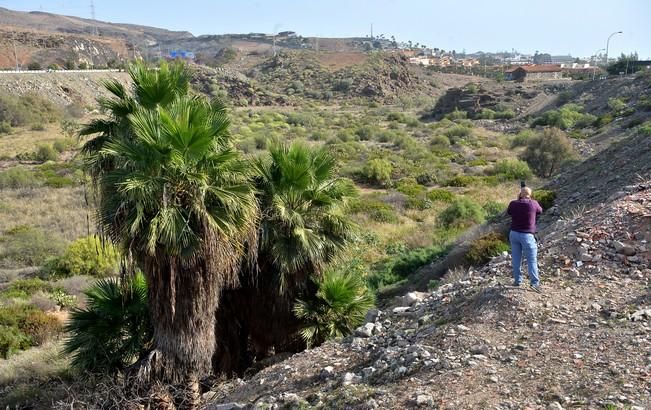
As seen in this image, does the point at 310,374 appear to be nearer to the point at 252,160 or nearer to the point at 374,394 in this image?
the point at 374,394

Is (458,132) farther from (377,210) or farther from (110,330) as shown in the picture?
(110,330)

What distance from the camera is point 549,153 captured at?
29.4 metres

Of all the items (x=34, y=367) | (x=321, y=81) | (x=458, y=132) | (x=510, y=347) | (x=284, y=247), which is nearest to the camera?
(x=510, y=347)

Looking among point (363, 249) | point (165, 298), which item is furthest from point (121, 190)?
point (363, 249)

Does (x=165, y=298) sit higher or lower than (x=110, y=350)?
higher

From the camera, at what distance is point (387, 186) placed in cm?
2930

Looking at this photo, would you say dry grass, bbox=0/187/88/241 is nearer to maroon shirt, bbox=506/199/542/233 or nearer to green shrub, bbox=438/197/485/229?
green shrub, bbox=438/197/485/229

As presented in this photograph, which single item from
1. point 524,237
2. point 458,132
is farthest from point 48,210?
point 458,132

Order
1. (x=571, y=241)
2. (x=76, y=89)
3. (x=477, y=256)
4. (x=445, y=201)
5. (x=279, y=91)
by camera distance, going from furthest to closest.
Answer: (x=279, y=91), (x=76, y=89), (x=445, y=201), (x=477, y=256), (x=571, y=241)

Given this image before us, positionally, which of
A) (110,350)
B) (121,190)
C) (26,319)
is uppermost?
(121,190)

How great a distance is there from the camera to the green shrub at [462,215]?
60.7ft

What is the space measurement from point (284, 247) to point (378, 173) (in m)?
22.7

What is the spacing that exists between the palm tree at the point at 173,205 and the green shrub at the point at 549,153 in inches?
1007

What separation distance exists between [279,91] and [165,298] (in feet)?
290
